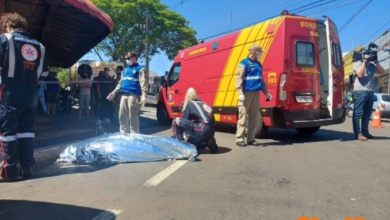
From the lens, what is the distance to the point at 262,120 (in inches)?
322

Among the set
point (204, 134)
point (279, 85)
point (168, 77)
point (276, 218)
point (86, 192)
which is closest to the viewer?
point (276, 218)

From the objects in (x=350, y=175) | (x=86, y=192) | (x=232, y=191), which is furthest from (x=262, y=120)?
(x=86, y=192)

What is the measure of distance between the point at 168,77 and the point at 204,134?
6.28m

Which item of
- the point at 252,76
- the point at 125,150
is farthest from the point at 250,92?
the point at 125,150

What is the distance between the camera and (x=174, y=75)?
12.2 metres

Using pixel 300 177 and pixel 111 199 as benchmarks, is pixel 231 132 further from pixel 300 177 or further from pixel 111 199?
pixel 111 199

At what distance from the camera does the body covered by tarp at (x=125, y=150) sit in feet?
18.4

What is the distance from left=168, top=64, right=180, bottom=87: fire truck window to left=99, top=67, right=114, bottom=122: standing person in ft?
6.16

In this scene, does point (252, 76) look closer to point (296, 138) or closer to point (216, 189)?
point (296, 138)

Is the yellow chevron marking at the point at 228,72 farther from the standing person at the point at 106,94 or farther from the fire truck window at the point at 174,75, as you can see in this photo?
the standing person at the point at 106,94

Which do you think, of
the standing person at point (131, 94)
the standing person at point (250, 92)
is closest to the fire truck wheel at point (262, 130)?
the standing person at point (250, 92)

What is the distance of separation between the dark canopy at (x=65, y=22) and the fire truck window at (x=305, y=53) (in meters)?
4.45

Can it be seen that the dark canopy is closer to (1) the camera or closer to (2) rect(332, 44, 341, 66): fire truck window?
(2) rect(332, 44, 341, 66): fire truck window

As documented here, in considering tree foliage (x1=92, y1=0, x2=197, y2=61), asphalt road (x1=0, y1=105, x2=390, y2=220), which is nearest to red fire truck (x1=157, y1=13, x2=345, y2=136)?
asphalt road (x1=0, y1=105, x2=390, y2=220)
